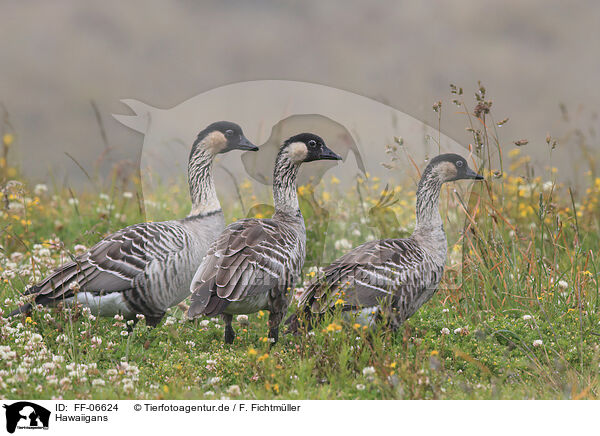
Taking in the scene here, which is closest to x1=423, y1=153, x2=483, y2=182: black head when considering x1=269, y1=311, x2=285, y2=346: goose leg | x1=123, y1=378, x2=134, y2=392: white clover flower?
x1=269, y1=311, x2=285, y2=346: goose leg

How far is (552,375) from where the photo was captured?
5891 mm

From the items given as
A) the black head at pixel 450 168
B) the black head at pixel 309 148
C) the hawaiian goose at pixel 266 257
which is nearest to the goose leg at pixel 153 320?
the hawaiian goose at pixel 266 257

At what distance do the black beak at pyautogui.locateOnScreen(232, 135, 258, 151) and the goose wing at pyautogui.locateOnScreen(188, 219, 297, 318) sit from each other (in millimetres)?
748

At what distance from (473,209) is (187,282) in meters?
3.24

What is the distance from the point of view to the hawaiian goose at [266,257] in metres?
6.12

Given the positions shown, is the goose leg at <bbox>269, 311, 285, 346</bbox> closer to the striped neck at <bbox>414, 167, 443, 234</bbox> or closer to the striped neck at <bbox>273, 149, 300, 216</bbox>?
the striped neck at <bbox>273, 149, 300, 216</bbox>

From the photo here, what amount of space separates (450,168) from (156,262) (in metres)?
3.15

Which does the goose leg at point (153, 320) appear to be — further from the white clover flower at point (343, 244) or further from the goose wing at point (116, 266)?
the white clover flower at point (343, 244)

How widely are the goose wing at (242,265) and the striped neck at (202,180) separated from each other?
0.32 metres

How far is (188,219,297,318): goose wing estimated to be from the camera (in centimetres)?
605
